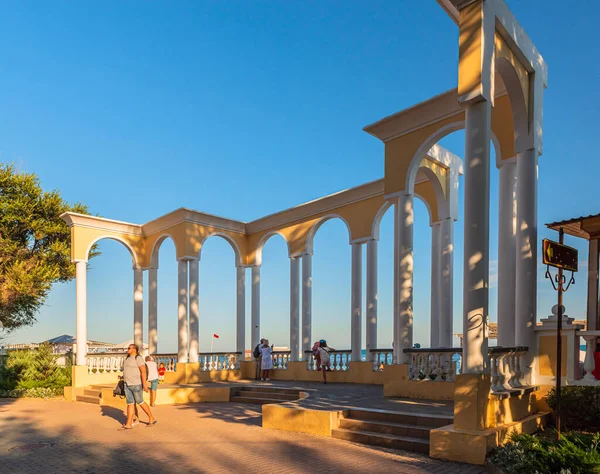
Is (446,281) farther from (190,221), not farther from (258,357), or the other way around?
(190,221)

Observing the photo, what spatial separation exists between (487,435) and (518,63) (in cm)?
649

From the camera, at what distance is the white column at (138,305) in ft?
Answer: 69.7

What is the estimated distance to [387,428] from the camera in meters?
8.52

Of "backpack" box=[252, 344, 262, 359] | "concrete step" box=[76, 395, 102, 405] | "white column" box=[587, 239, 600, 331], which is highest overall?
"white column" box=[587, 239, 600, 331]

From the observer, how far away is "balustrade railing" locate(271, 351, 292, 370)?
19.0m

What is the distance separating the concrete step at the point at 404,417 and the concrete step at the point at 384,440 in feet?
1.16

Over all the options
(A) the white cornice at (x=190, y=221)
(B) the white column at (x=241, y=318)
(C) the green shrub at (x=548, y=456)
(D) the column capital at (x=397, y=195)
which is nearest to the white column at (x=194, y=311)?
(A) the white cornice at (x=190, y=221)

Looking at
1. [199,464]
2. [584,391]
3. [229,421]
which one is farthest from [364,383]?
[199,464]

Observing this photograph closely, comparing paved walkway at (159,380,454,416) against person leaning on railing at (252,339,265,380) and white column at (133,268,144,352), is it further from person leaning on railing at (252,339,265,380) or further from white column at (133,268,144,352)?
white column at (133,268,144,352)

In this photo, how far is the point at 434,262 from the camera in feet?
46.1

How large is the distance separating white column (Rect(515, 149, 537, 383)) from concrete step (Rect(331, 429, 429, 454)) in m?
2.71

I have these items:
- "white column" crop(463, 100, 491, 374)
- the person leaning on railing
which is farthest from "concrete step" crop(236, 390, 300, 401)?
"white column" crop(463, 100, 491, 374)

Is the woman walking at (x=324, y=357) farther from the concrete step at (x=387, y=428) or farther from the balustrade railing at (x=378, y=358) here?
the concrete step at (x=387, y=428)

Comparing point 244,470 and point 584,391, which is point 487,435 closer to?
point 584,391
